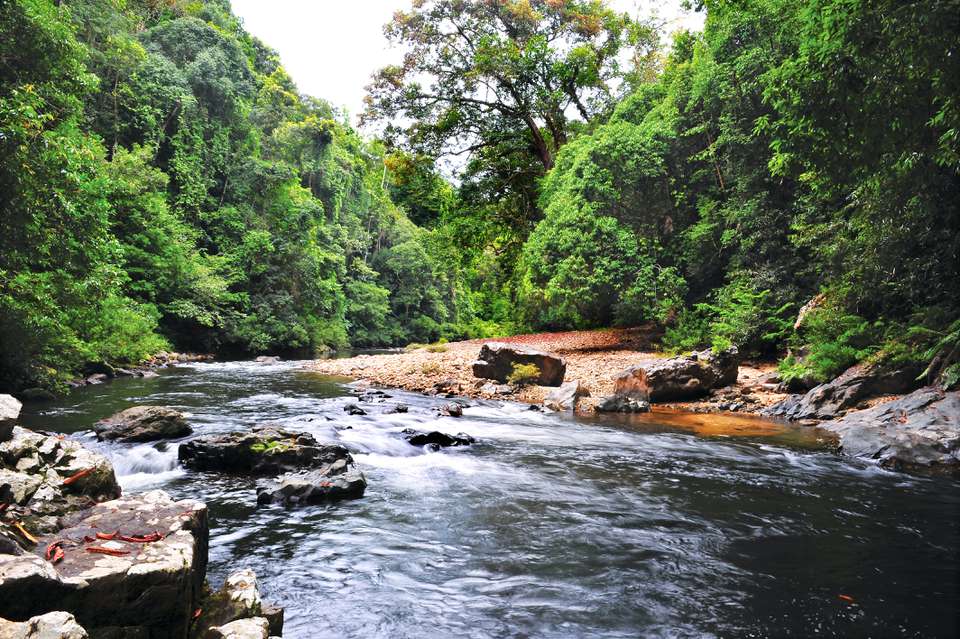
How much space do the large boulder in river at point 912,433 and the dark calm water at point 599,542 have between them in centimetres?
42

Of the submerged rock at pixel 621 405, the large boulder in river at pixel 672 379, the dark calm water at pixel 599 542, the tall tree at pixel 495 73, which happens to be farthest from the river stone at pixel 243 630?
the tall tree at pixel 495 73

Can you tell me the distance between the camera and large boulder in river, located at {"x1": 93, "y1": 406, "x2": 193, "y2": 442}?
6.95 meters

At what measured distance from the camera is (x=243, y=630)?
250cm

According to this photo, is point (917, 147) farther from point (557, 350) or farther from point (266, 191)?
point (266, 191)

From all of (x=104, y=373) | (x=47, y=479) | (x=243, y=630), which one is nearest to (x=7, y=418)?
(x=47, y=479)

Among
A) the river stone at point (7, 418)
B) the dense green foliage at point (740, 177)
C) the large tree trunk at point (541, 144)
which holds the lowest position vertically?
the river stone at point (7, 418)

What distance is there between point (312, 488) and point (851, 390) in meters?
8.89

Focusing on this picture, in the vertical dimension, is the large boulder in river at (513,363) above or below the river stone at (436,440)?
above

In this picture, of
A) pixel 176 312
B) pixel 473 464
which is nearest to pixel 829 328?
pixel 473 464

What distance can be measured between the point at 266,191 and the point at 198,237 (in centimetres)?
600

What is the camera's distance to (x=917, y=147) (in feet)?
23.0

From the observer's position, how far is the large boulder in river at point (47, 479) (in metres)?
3.21

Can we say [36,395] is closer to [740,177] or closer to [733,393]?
[733,393]

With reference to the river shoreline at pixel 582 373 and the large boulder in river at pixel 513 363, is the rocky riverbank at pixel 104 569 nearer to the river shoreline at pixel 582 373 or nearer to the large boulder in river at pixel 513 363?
the river shoreline at pixel 582 373
